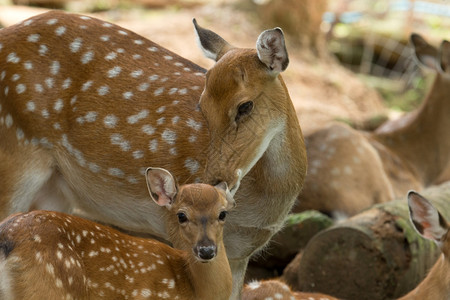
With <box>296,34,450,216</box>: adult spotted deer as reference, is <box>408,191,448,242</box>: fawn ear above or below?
above

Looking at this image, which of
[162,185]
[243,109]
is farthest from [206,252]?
[243,109]

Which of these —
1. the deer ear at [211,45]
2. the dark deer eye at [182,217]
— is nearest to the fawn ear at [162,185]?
the dark deer eye at [182,217]

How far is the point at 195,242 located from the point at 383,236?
214 centimetres

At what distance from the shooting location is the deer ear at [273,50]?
4371 millimetres

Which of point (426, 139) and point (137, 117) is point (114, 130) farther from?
point (426, 139)

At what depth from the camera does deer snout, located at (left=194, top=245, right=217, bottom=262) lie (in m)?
→ 4.16

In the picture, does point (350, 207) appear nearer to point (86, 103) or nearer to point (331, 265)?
point (331, 265)

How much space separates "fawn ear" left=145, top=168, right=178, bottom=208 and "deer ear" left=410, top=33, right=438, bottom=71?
14.9ft

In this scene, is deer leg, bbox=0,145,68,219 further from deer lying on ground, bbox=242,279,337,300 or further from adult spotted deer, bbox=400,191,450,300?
adult spotted deer, bbox=400,191,450,300

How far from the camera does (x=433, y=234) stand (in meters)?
5.06

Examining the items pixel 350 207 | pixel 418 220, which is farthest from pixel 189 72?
pixel 350 207

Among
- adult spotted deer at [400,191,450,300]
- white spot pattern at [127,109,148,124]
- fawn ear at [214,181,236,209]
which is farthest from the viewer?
white spot pattern at [127,109,148,124]

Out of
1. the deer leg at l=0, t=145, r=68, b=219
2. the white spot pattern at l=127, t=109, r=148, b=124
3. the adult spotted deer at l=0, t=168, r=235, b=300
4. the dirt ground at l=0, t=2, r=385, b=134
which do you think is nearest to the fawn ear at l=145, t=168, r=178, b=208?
the adult spotted deer at l=0, t=168, r=235, b=300

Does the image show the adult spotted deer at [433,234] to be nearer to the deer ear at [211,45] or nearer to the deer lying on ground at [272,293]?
the deer lying on ground at [272,293]
